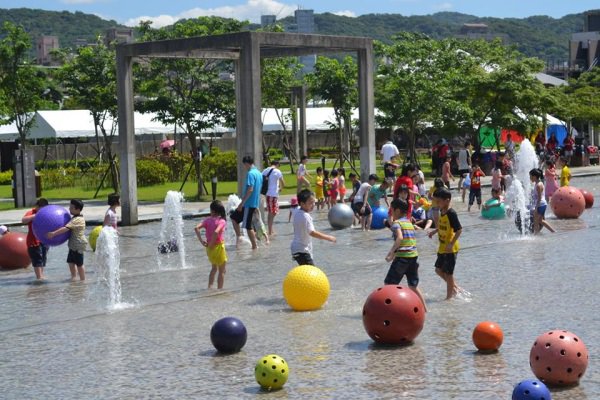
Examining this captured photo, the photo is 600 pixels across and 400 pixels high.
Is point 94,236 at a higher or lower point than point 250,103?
lower

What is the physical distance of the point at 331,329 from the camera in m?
11.8

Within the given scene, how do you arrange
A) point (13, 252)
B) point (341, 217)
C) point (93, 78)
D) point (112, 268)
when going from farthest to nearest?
point (93, 78) < point (341, 217) < point (13, 252) < point (112, 268)

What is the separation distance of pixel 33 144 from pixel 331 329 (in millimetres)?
47778

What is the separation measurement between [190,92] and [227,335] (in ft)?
75.2

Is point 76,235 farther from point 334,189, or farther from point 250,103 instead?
point 334,189

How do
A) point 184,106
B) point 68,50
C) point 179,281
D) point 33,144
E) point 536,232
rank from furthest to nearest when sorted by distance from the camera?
point 33,144 → point 68,50 → point 184,106 → point 536,232 → point 179,281

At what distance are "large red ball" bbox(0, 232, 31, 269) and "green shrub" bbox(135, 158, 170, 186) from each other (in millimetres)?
20424

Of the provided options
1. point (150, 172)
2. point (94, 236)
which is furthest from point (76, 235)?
point (150, 172)

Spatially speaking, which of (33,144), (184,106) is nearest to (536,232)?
(184,106)

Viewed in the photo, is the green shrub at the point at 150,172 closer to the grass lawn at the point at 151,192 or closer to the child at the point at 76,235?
the grass lawn at the point at 151,192

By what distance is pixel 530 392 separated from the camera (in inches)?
312

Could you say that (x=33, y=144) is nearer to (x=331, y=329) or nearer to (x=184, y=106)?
(x=184, y=106)

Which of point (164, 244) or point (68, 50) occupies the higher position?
point (68, 50)

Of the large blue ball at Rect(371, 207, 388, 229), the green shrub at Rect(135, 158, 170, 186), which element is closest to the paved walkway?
the large blue ball at Rect(371, 207, 388, 229)
